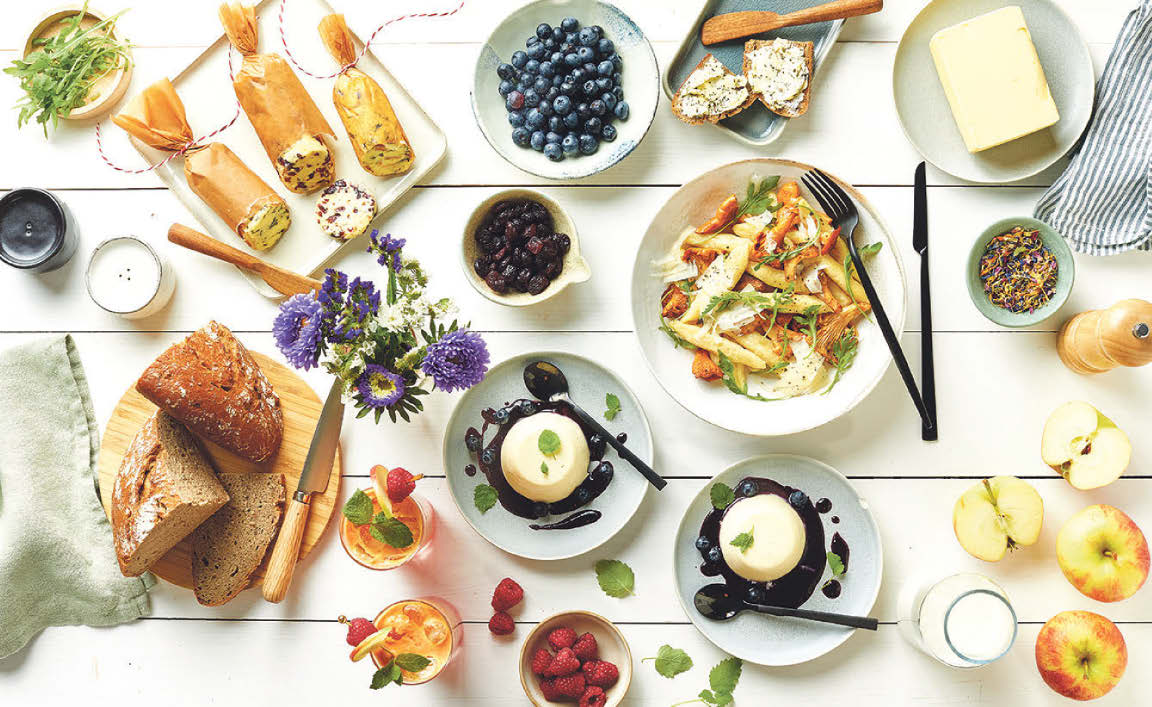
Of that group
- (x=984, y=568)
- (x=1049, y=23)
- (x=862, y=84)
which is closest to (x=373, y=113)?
(x=862, y=84)

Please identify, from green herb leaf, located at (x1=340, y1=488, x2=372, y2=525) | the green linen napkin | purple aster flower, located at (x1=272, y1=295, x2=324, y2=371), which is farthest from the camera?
→ the green linen napkin

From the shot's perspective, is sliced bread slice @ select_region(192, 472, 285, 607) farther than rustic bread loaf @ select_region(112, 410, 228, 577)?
Yes

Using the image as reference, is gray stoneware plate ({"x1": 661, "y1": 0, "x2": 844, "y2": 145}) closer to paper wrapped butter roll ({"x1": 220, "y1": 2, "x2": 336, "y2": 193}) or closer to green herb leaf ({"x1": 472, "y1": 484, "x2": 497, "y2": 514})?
paper wrapped butter roll ({"x1": 220, "y1": 2, "x2": 336, "y2": 193})

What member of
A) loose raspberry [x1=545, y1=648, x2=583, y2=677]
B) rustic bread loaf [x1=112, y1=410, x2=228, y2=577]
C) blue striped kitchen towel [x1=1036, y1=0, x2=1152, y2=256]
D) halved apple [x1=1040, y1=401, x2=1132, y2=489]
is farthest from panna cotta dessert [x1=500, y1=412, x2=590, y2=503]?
blue striped kitchen towel [x1=1036, y1=0, x2=1152, y2=256]

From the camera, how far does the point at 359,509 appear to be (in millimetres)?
1413

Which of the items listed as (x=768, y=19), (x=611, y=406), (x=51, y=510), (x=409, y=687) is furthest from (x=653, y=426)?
(x=51, y=510)

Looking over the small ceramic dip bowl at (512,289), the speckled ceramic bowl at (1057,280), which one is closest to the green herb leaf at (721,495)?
the small ceramic dip bowl at (512,289)

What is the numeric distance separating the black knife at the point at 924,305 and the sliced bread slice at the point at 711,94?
366 mm

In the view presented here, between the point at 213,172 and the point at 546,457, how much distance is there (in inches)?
31.7

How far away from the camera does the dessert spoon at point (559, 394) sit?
155cm

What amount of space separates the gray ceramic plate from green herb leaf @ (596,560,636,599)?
961 millimetres

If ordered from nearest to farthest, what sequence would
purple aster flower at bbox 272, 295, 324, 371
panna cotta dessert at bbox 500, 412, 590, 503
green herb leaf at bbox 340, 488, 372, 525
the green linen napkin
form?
purple aster flower at bbox 272, 295, 324, 371 < green herb leaf at bbox 340, 488, 372, 525 < panna cotta dessert at bbox 500, 412, 590, 503 < the green linen napkin

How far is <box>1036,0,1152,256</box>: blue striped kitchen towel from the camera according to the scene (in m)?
1.56

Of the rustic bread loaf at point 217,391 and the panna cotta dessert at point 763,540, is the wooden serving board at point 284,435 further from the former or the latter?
the panna cotta dessert at point 763,540
